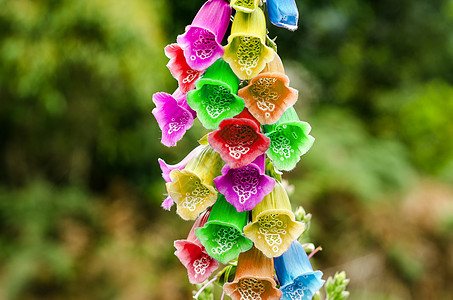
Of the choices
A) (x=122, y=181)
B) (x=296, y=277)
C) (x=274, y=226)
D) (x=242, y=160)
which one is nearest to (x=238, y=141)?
(x=242, y=160)

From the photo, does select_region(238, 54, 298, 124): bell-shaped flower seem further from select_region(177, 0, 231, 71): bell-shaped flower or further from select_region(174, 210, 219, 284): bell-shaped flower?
select_region(174, 210, 219, 284): bell-shaped flower

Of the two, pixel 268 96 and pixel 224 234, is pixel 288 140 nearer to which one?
pixel 268 96

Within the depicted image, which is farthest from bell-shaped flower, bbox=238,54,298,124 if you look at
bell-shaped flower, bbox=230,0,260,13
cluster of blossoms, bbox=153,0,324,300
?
bell-shaped flower, bbox=230,0,260,13

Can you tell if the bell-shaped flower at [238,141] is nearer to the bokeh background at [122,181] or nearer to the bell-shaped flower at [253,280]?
the bell-shaped flower at [253,280]

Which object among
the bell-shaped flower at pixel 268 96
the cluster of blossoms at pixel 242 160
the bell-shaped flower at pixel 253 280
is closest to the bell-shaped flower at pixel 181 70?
the cluster of blossoms at pixel 242 160

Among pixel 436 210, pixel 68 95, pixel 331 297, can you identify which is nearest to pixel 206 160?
pixel 331 297

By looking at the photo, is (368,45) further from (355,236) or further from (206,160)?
(206,160)

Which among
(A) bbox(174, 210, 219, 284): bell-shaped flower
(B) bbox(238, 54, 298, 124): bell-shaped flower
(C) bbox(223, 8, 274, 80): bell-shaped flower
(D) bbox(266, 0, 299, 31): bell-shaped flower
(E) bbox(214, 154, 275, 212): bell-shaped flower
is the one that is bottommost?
(A) bbox(174, 210, 219, 284): bell-shaped flower
